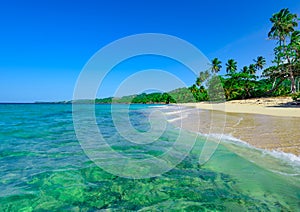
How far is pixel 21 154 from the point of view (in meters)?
5.97

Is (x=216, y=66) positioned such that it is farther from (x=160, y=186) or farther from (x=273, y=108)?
(x=160, y=186)

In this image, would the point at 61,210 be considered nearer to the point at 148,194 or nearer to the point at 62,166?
the point at 148,194

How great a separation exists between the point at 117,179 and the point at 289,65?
40.4m

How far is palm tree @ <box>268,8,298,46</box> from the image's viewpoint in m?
35.3

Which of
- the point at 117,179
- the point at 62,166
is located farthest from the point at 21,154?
the point at 117,179

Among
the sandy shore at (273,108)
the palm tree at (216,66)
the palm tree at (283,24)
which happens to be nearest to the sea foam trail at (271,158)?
the sandy shore at (273,108)

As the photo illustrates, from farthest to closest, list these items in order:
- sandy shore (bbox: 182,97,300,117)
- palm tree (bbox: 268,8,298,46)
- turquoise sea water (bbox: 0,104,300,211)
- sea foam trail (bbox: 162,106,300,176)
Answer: palm tree (bbox: 268,8,298,46) < sandy shore (bbox: 182,97,300,117) < sea foam trail (bbox: 162,106,300,176) < turquoise sea water (bbox: 0,104,300,211)

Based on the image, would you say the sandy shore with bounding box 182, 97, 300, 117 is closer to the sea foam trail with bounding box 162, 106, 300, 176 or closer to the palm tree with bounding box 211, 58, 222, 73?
the sea foam trail with bounding box 162, 106, 300, 176

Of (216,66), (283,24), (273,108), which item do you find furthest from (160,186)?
(216,66)

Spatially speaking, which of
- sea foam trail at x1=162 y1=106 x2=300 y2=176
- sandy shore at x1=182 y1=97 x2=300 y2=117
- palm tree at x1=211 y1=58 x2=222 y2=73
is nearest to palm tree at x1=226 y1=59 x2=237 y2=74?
palm tree at x1=211 y1=58 x2=222 y2=73

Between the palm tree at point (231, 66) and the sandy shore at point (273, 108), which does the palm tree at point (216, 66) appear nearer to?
the palm tree at point (231, 66)

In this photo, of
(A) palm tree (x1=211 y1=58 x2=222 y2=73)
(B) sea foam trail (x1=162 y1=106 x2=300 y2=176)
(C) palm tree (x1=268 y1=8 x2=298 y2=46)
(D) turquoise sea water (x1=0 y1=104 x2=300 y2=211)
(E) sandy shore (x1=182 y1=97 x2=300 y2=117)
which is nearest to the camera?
(D) turquoise sea water (x1=0 y1=104 x2=300 y2=211)

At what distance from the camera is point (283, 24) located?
1394 inches

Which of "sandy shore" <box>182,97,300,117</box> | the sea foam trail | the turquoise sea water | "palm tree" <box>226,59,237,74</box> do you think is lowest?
the turquoise sea water
